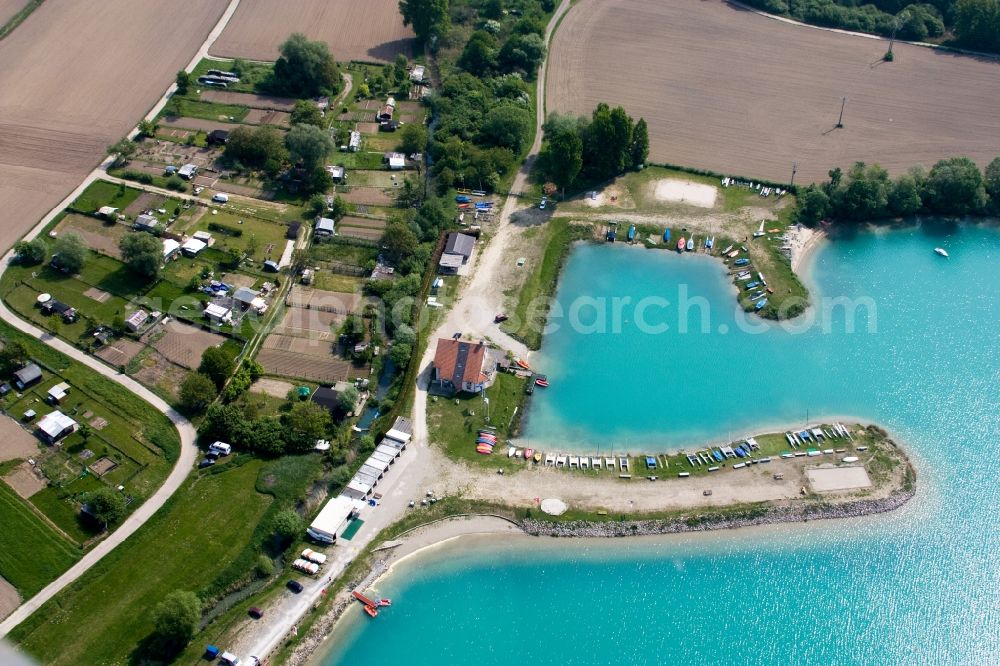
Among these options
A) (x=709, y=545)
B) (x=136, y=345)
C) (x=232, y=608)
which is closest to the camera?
(x=232, y=608)

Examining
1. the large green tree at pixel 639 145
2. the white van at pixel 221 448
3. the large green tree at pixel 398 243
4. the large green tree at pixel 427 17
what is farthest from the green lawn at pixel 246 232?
the large green tree at pixel 427 17

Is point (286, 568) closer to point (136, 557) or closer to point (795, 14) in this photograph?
point (136, 557)

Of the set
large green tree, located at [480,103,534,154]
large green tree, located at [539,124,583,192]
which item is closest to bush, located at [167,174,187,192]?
large green tree, located at [480,103,534,154]

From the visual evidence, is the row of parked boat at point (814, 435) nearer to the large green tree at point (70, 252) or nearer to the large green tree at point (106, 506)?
the large green tree at point (106, 506)

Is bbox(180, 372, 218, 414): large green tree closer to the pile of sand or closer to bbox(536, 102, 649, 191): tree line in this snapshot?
bbox(536, 102, 649, 191): tree line

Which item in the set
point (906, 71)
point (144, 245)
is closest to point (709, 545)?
point (144, 245)
